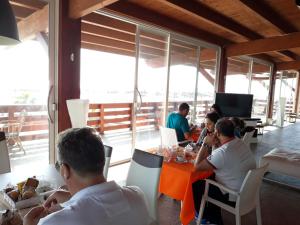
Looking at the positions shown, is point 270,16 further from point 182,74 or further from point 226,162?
point 226,162

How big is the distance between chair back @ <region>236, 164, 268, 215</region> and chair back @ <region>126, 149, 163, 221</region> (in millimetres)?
691

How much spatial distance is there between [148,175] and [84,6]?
2.12 m

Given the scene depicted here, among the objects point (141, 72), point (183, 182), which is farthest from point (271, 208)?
point (141, 72)

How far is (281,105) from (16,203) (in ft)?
32.6

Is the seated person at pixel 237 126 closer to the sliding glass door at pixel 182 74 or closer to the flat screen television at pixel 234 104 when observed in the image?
the sliding glass door at pixel 182 74

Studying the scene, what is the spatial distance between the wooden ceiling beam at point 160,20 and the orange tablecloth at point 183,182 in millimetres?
2473

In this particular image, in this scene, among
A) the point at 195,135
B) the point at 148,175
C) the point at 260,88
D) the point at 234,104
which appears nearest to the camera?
the point at 148,175

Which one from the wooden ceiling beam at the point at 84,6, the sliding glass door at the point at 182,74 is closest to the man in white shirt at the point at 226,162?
the wooden ceiling beam at the point at 84,6

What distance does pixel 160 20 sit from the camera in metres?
4.14

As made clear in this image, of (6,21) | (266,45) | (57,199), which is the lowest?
(57,199)

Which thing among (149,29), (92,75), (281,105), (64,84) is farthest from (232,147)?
(281,105)

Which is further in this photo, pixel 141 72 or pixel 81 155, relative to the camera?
pixel 141 72

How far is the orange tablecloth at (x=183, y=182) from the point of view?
6.46 feet

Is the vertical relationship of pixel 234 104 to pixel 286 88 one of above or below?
below
